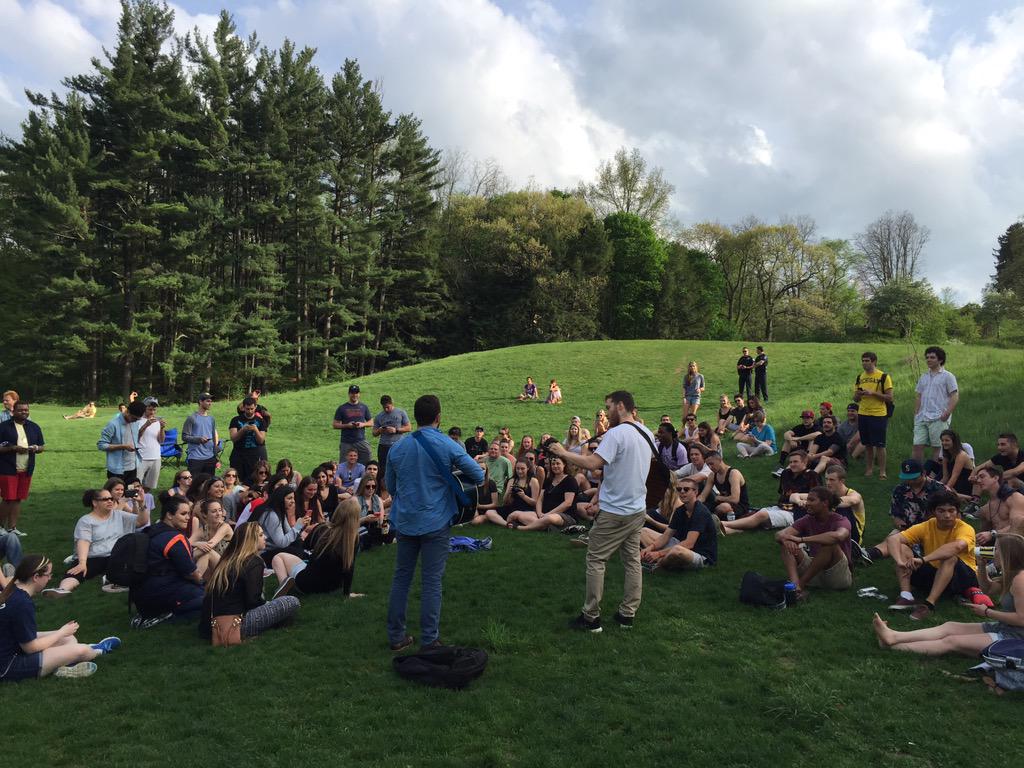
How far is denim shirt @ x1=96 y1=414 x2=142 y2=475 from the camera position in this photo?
10719mm

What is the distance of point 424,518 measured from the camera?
→ 5379mm

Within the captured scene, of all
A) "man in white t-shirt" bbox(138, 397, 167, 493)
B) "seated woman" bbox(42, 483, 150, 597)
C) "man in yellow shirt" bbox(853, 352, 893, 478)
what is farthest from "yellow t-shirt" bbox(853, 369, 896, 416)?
"man in white t-shirt" bbox(138, 397, 167, 493)

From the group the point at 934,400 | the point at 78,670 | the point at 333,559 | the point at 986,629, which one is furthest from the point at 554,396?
the point at 78,670

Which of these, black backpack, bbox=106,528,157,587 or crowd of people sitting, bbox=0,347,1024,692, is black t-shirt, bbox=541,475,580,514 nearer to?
crowd of people sitting, bbox=0,347,1024,692

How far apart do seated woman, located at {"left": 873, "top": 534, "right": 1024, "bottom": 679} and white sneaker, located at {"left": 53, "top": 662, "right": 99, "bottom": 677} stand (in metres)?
6.40

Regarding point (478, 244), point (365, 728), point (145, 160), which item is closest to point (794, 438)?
point (365, 728)

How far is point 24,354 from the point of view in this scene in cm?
3881

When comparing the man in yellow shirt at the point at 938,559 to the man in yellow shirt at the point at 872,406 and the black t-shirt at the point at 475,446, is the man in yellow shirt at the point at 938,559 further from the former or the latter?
the black t-shirt at the point at 475,446

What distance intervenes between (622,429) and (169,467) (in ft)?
44.4

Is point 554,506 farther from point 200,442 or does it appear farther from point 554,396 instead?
point 554,396

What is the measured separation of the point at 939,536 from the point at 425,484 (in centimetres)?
521

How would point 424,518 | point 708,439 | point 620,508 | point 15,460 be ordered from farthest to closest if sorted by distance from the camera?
point 708,439 < point 15,460 < point 620,508 < point 424,518

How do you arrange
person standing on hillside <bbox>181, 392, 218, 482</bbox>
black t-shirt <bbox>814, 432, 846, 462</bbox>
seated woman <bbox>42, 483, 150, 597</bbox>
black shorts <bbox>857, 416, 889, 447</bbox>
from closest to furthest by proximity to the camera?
seated woman <bbox>42, 483, 150, 597</bbox> → person standing on hillside <bbox>181, 392, 218, 482</bbox> → black shorts <bbox>857, 416, 889, 447</bbox> → black t-shirt <bbox>814, 432, 846, 462</bbox>

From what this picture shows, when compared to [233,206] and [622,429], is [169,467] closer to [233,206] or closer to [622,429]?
[622,429]
